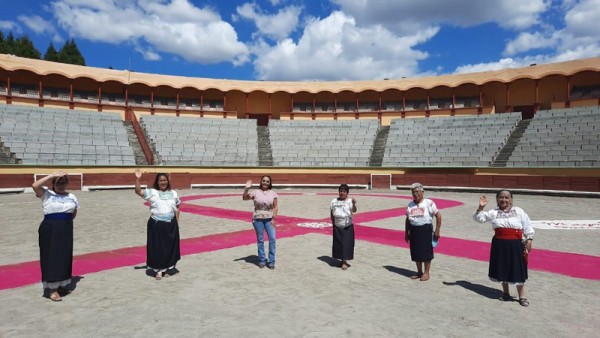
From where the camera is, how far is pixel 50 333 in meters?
4.36

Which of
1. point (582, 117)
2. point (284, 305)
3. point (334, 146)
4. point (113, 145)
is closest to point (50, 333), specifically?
point (284, 305)

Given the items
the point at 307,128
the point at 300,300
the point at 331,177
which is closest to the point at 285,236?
the point at 300,300

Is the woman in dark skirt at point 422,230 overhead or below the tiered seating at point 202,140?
below

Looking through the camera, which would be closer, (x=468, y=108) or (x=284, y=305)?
(x=284, y=305)

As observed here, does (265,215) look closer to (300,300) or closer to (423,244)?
(300,300)

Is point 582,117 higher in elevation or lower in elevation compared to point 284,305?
higher

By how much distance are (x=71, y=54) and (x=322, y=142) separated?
54.1 m

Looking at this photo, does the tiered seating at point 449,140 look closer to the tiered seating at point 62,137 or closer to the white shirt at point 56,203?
the tiered seating at point 62,137

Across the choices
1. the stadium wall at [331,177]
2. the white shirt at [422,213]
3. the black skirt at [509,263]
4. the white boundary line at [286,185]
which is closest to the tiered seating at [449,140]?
the stadium wall at [331,177]

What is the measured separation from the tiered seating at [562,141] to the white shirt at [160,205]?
2608 centimetres

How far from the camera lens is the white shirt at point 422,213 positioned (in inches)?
260

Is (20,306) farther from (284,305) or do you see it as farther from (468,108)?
(468,108)

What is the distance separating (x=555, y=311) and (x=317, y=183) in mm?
25809

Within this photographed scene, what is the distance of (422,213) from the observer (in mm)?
6609
